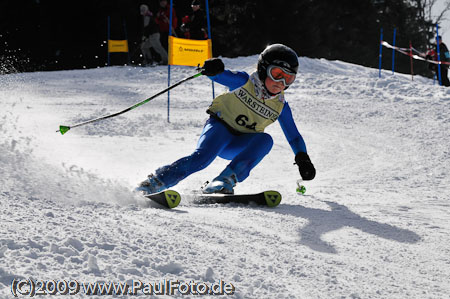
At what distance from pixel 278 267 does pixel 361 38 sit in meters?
27.5

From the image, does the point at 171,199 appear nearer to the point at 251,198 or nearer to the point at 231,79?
the point at 251,198

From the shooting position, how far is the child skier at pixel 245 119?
3980 millimetres

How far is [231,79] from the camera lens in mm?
4242

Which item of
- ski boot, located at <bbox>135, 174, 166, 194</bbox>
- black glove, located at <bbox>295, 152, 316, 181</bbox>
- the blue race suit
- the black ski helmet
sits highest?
the black ski helmet

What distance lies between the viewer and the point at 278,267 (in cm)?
237

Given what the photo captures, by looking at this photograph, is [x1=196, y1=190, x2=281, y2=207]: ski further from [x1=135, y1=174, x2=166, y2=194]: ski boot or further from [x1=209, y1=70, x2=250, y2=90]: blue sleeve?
[x1=209, y1=70, x2=250, y2=90]: blue sleeve

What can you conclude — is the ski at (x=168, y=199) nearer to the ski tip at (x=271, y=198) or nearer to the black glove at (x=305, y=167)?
the ski tip at (x=271, y=198)

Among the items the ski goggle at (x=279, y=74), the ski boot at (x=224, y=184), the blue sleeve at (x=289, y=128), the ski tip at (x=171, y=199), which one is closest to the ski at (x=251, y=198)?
the ski boot at (x=224, y=184)

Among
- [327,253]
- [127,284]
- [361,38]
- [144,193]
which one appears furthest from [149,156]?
[361,38]

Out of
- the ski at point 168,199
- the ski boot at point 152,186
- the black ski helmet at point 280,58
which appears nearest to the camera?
the ski at point 168,199

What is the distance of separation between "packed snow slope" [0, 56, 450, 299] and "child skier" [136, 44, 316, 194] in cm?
30

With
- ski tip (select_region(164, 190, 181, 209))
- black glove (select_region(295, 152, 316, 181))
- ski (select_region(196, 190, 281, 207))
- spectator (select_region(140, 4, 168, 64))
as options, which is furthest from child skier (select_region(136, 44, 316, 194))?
spectator (select_region(140, 4, 168, 64))

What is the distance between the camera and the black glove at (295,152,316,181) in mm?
3977

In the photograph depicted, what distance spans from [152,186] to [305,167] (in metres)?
1.07
